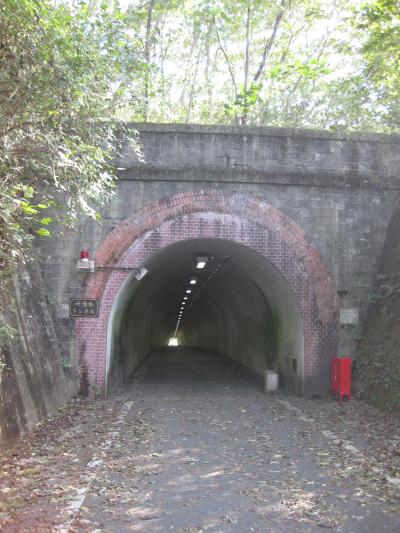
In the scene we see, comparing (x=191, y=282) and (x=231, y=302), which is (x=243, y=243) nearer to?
(x=231, y=302)

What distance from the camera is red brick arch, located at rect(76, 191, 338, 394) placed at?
10.7 metres

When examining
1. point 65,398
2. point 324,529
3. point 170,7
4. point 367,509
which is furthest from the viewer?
point 170,7

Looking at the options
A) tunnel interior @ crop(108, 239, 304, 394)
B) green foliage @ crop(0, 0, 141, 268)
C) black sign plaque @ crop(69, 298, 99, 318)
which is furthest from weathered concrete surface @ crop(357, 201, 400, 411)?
green foliage @ crop(0, 0, 141, 268)

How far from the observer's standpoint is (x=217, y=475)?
18.5 feet

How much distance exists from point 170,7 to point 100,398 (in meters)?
14.3

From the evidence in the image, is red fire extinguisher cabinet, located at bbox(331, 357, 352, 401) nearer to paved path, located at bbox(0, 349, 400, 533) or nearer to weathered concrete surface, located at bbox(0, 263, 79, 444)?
paved path, located at bbox(0, 349, 400, 533)

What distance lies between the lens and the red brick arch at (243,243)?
10734mm

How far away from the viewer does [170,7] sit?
718 inches

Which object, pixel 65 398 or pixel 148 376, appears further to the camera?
pixel 148 376

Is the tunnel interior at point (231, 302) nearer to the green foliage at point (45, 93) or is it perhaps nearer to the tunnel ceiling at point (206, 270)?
the tunnel ceiling at point (206, 270)

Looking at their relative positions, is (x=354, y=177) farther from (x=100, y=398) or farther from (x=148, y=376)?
(x=148, y=376)

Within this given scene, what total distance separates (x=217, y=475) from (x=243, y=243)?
613 centimetres

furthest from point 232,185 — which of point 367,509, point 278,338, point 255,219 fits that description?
point 367,509

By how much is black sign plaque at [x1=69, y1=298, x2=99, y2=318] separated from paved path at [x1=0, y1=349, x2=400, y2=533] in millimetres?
1897
